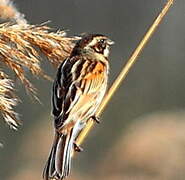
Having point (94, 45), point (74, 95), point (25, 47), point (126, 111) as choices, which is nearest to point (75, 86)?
point (74, 95)

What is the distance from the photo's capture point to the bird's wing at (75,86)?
1220mm

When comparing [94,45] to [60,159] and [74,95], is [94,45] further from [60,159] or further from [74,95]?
[60,159]

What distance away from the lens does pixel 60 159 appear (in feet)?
3.71

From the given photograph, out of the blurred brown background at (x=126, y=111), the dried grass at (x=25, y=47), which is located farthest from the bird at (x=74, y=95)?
the blurred brown background at (x=126, y=111)

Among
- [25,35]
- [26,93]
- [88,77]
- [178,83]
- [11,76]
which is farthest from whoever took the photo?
[178,83]

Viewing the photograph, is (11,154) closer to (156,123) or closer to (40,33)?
(156,123)

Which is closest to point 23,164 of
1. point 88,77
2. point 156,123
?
point 156,123

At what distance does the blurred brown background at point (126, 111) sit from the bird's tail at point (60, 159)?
2.32 feet

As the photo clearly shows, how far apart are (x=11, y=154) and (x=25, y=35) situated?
906 mm

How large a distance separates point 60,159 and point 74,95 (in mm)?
176

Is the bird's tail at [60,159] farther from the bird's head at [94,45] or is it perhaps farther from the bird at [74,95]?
the bird's head at [94,45]

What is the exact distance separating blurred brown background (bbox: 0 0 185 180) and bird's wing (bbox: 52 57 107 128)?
0.54m

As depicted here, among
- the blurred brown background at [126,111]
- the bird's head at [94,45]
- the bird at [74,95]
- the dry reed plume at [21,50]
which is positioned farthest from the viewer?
the blurred brown background at [126,111]

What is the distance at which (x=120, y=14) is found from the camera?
1.95m
